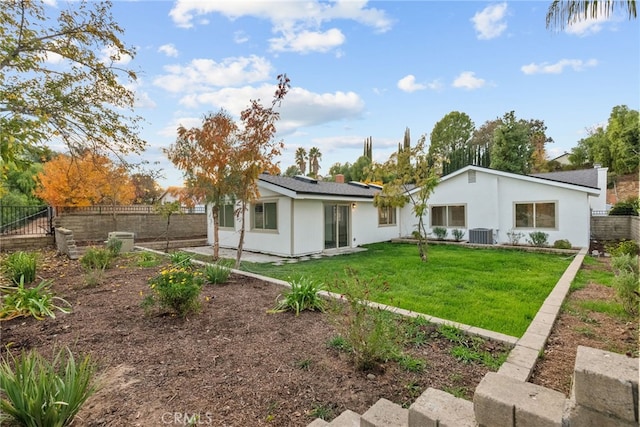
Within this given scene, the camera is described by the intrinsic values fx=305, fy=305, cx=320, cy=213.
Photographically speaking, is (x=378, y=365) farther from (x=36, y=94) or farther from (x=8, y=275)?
(x=36, y=94)

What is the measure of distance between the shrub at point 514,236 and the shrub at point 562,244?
51.1 inches

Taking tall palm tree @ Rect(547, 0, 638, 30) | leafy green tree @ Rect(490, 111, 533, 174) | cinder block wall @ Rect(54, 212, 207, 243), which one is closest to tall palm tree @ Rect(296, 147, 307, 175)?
leafy green tree @ Rect(490, 111, 533, 174)

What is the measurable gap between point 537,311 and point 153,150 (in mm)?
11132

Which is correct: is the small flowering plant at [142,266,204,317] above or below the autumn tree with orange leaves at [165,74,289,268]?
below

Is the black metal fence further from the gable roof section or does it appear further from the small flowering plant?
the gable roof section

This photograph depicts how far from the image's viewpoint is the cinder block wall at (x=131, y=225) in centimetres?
1365

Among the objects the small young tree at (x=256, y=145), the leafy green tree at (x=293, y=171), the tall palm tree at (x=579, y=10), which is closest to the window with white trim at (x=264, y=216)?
the small young tree at (x=256, y=145)

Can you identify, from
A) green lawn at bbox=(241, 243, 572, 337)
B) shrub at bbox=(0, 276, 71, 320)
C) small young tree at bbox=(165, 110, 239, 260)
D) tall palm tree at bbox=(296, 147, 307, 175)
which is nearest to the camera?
shrub at bbox=(0, 276, 71, 320)

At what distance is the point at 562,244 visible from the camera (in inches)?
479

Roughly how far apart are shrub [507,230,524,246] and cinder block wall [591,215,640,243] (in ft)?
16.2

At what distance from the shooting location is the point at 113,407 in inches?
97.7

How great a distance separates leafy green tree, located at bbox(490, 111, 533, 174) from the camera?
28.8 meters

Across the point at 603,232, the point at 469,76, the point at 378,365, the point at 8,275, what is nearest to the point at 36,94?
the point at 8,275

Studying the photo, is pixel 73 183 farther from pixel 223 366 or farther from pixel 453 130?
pixel 453 130
